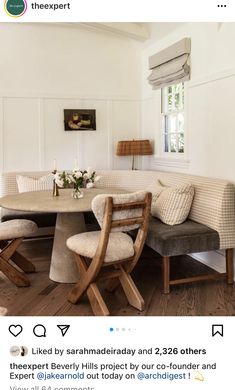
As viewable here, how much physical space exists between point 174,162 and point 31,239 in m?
1.64

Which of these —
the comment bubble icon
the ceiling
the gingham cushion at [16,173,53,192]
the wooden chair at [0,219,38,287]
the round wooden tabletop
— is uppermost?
the ceiling

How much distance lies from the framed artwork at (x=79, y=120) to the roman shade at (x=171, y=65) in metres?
0.77

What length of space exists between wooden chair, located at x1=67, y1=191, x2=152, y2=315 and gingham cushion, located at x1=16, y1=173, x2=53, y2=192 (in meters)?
1.49

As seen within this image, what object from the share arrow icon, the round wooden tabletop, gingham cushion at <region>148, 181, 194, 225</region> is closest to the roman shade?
gingham cushion at <region>148, 181, 194, 225</region>

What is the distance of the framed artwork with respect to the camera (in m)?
4.05

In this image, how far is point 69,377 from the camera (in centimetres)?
71

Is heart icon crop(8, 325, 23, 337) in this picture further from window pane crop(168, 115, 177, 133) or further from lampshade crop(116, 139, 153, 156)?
lampshade crop(116, 139, 153, 156)

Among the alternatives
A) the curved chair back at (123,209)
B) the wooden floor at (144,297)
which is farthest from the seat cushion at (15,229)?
the curved chair back at (123,209)

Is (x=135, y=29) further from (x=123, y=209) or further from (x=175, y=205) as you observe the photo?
(x=123, y=209)

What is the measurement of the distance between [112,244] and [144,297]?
519 millimetres

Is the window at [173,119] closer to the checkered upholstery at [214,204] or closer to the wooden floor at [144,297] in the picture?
the checkered upholstery at [214,204]

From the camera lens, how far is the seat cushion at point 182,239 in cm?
238

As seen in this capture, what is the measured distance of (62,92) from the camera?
402cm
